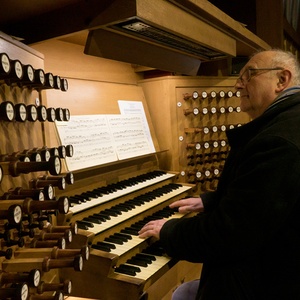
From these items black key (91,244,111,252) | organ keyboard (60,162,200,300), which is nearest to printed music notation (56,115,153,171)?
organ keyboard (60,162,200,300)

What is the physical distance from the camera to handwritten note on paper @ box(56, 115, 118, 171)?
199 cm

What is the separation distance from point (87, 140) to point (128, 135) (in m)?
0.49

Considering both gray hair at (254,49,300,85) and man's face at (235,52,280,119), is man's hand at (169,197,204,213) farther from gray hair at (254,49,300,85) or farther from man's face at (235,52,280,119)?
gray hair at (254,49,300,85)

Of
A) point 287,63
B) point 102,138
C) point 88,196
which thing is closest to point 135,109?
point 102,138

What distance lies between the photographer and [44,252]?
4.25 feet

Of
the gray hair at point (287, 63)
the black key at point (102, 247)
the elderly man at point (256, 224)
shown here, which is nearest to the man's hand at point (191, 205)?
the black key at point (102, 247)

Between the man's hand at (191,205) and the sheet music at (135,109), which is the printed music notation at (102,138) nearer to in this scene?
the sheet music at (135,109)

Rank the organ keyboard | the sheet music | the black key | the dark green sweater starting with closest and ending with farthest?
1. the dark green sweater
2. the organ keyboard
3. the black key
4. the sheet music

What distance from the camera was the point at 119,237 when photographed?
1874 millimetres

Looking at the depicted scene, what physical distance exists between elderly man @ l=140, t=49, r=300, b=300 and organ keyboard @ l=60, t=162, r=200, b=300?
0.39m

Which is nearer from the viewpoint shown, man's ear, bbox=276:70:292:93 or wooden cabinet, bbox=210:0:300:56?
man's ear, bbox=276:70:292:93

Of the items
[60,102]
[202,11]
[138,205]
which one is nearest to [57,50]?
[60,102]

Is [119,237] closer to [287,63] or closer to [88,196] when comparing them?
[88,196]

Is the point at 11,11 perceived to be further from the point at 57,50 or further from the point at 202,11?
the point at 202,11
